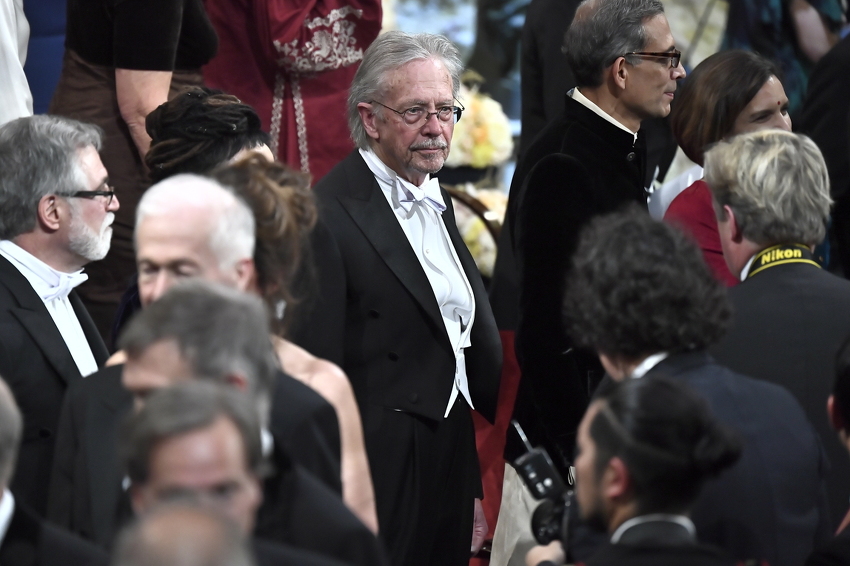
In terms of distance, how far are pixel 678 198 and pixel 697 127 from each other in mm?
232

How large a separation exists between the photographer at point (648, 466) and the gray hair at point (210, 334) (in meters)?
0.55

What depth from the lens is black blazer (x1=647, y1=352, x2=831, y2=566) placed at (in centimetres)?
255

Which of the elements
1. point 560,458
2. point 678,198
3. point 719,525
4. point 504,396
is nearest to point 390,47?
point 678,198

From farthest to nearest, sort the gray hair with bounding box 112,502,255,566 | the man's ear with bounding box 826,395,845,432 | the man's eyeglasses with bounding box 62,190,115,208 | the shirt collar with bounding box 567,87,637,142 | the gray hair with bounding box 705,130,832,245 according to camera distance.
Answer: the shirt collar with bounding box 567,87,637,142 < the man's eyeglasses with bounding box 62,190,115,208 < the gray hair with bounding box 705,130,832,245 < the man's ear with bounding box 826,395,845,432 < the gray hair with bounding box 112,502,255,566

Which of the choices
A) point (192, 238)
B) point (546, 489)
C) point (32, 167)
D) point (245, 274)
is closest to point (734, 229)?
point (546, 489)

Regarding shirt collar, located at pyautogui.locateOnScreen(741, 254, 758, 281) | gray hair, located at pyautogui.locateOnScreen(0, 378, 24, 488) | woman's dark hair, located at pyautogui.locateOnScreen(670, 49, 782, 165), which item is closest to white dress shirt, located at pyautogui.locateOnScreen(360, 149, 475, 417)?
woman's dark hair, located at pyautogui.locateOnScreen(670, 49, 782, 165)

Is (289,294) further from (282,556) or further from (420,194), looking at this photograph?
(420,194)

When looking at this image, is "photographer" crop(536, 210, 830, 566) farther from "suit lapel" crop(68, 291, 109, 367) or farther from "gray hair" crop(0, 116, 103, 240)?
"gray hair" crop(0, 116, 103, 240)

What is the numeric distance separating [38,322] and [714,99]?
2.01 metres

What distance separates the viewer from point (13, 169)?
3.54m

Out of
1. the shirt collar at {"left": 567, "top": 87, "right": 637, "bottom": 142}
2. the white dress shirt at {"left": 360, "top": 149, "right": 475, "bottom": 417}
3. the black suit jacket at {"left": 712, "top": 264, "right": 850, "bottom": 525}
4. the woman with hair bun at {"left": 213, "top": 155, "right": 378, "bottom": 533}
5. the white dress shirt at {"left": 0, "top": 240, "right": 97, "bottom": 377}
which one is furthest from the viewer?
the shirt collar at {"left": 567, "top": 87, "right": 637, "bottom": 142}

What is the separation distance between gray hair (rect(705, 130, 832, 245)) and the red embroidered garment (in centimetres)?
191

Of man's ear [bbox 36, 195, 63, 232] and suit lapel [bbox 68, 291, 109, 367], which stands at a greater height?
man's ear [bbox 36, 195, 63, 232]

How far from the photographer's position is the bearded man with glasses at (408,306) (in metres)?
3.65
